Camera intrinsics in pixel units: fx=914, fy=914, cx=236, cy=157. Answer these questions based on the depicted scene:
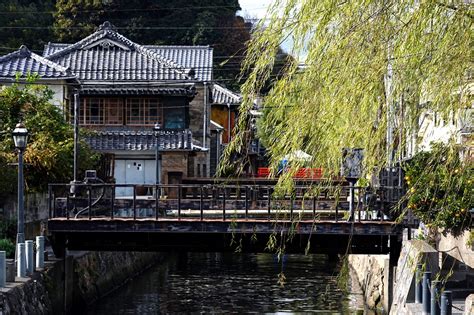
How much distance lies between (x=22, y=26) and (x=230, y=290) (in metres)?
34.6

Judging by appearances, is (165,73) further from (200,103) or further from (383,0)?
(383,0)

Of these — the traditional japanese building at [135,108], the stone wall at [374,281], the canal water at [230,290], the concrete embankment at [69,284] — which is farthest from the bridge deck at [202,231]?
the traditional japanese building at [135,108]

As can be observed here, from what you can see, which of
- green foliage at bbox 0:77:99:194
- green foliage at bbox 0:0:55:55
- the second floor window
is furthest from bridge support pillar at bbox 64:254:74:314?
green foliage at bbox 0:0:55:55

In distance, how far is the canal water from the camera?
2425 cm

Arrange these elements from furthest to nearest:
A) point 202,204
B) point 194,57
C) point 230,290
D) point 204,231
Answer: point 194,57 < point 230,290 < point 204,231 < point 202,204

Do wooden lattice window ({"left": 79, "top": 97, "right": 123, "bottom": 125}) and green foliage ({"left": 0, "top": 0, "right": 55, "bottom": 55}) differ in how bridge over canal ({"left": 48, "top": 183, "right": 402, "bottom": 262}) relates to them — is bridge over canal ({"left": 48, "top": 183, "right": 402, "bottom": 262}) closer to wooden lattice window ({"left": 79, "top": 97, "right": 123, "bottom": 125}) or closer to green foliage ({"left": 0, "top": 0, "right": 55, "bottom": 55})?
wooden lattice window ({"left": 79, "top": 97, "right": 123, "bottom": 125})

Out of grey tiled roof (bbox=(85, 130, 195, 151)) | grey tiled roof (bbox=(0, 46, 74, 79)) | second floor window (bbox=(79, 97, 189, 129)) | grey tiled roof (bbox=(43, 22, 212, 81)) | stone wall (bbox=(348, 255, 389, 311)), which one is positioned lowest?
stone wall (bbox=(348, 255, 389, 311))

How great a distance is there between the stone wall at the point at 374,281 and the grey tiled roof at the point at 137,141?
13154 millimetres

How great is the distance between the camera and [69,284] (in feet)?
73.4

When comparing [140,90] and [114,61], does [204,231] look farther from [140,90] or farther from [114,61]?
[114,61]

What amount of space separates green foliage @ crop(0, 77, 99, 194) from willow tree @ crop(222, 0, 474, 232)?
1517 centimetres

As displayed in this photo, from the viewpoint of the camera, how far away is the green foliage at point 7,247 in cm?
2083

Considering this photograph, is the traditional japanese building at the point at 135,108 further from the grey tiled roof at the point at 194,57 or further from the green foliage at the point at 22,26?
the green foliage at the point at 22,26

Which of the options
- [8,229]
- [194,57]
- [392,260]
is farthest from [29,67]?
[392,260]
